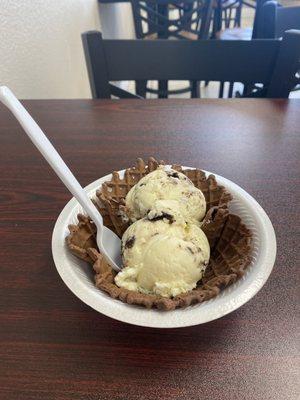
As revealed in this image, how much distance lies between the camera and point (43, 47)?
137cm

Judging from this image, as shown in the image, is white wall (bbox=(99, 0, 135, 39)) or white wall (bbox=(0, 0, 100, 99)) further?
white wall (bbox=(99, 0, 135, 39))

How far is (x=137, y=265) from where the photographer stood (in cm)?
45

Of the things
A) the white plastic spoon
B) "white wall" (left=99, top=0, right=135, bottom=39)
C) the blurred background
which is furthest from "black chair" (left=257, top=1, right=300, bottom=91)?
"white wall" (left=99, top=0, right=135, bottom=39)

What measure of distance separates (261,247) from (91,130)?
0.57 meters

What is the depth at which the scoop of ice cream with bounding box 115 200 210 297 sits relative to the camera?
0.43 metres

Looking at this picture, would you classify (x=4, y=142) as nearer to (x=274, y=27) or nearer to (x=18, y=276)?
(x=18, y=276)

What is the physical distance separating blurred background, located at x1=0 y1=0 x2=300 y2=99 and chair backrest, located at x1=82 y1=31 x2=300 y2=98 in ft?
1.11

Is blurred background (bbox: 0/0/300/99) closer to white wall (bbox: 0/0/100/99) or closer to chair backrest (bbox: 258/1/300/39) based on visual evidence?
white wall (bbox: 0/0/100/99)

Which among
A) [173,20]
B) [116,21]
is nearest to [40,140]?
[173,20]

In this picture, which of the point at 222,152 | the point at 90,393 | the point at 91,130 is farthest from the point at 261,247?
the point at 91,130

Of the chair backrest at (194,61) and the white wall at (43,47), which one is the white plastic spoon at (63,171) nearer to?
the chair backrest at (194,61)

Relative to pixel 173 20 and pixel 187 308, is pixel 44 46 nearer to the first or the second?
pixel 173 20

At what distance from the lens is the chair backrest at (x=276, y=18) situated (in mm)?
1161

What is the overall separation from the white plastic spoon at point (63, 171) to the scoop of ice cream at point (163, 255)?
0.08 feet
